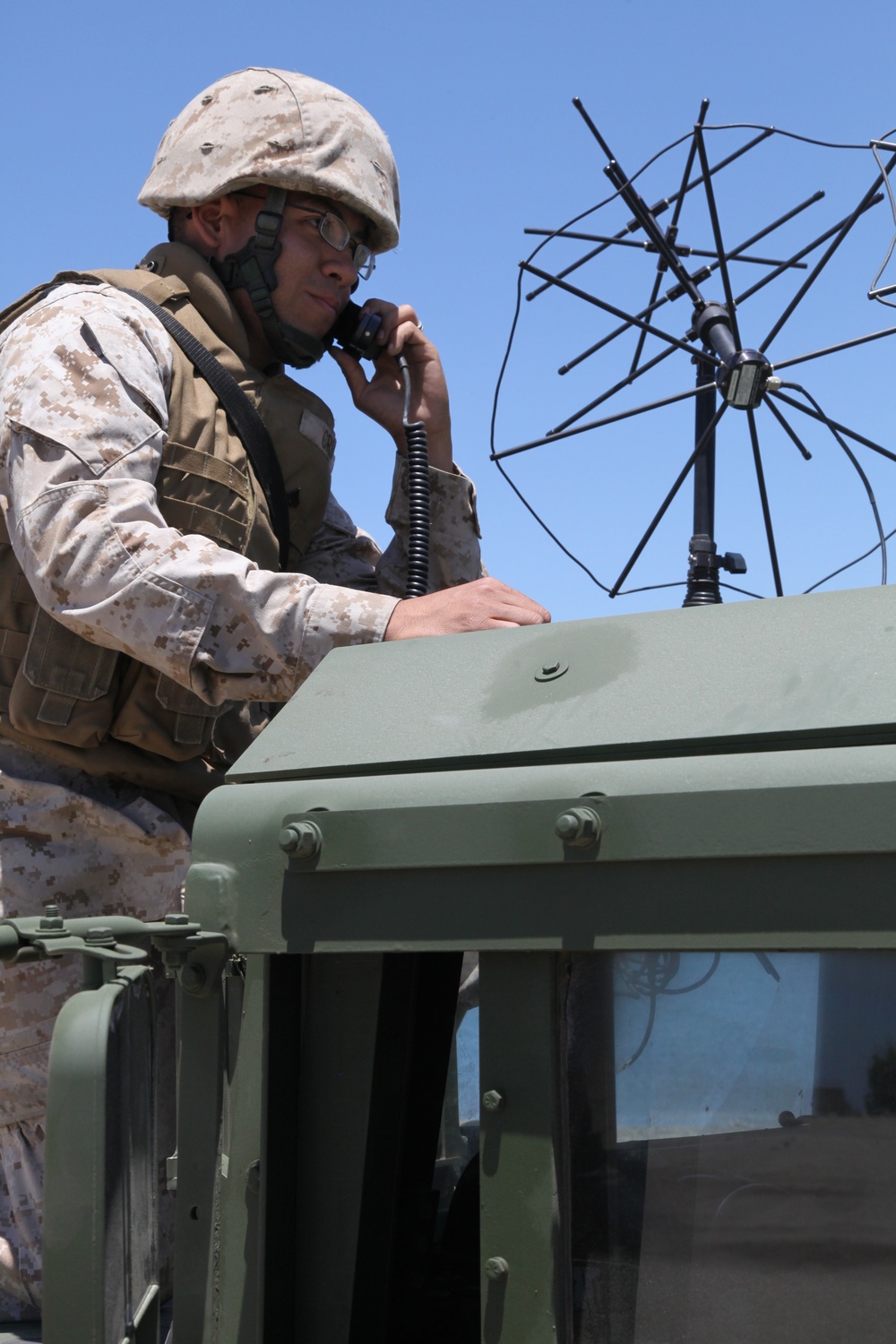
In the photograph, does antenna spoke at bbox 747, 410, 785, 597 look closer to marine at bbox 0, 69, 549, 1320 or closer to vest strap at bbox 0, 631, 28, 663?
marine at bbox 0, 69, 549, 1320

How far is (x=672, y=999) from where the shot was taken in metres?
1.39

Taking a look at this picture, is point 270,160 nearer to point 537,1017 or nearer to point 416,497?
point 416,497

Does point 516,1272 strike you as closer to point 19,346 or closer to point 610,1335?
point 610,1335

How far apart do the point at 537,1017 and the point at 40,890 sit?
54.7 inches

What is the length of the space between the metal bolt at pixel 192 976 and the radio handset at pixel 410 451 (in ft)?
4.69

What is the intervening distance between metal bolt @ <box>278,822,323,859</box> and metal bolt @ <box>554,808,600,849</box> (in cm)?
29

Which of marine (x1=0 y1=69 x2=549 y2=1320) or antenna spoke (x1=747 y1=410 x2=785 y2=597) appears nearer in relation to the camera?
marine (x1=0 y1=69 x2=549 y2=1320)

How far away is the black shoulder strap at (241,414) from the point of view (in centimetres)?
271

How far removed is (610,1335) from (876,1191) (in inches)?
11.9

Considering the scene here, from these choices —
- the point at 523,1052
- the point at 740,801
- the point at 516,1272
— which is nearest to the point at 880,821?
the point at 740,801

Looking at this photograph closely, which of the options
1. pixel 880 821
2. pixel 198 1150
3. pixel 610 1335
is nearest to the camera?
pixel 880 821

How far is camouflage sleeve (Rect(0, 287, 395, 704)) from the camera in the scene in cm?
218

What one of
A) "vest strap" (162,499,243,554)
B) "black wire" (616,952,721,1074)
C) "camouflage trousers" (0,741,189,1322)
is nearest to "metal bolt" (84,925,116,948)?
"black wire" (616,952,721,1074)

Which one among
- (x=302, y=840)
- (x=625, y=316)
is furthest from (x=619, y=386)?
(x=302, y=840)
